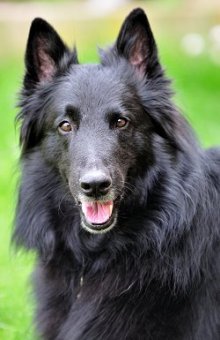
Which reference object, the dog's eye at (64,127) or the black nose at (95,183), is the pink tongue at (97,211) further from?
the dog's eye at (64,127)

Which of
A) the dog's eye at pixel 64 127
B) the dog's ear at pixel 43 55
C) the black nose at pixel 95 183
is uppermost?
the dog's ear at pixel 43 55

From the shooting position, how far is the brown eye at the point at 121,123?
4395 mm

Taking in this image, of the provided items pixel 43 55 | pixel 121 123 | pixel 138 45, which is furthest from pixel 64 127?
pixel 138 45

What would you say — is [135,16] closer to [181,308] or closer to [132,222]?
[132,222]

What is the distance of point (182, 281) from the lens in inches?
171

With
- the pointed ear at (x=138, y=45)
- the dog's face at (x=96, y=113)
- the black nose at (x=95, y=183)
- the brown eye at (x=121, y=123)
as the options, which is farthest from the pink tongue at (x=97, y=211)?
the pointed ear at (x=138, y=45)

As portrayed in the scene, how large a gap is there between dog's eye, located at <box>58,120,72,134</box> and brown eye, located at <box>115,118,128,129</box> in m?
0.32

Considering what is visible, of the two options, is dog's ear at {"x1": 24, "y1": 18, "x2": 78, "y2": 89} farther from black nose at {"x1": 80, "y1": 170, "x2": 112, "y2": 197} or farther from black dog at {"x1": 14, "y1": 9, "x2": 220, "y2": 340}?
black nose at {"x1": 80, "y1": 170, "x2": 112, "y2": 197}

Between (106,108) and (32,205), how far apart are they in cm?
88

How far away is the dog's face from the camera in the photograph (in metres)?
4.23

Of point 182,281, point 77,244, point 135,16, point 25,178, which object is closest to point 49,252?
point 77,244

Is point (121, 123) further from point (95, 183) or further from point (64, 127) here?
point (95, 183)

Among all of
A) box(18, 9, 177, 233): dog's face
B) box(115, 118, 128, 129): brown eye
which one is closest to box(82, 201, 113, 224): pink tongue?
box(18, 9, 177, 233): dog's face

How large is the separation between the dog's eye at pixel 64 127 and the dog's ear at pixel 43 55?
413 millimetres
